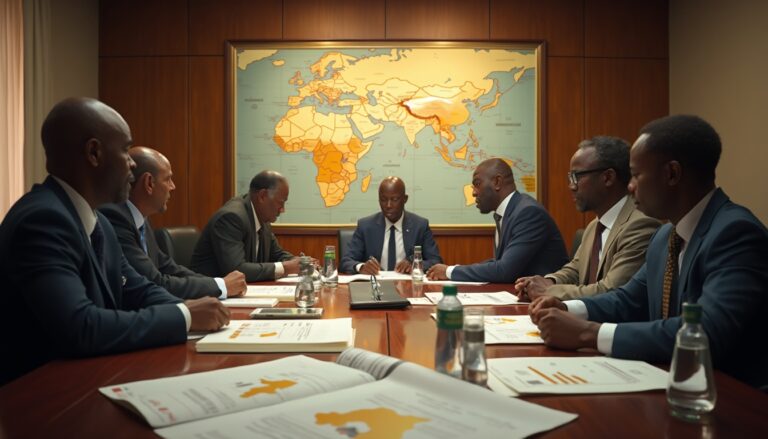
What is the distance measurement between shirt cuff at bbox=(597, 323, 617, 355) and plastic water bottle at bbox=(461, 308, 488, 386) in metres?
0.46

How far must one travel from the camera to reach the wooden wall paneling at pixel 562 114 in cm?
568

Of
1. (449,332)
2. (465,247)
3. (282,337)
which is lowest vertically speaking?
(465,247)

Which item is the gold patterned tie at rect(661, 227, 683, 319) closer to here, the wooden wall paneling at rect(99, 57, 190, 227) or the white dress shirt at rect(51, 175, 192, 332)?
the white dress shirt at rect(51, 175, 192, 332)

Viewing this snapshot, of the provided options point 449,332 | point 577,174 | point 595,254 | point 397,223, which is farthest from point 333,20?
point 449,332

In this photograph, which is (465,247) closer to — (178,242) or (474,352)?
(178,242)

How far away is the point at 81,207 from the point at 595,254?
220 cm

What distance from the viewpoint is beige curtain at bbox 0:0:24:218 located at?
14.5ft

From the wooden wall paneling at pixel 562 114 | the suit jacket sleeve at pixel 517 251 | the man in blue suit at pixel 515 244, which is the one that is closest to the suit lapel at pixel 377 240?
the man in blue suit at pixel 515 244

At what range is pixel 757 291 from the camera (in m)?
1.52

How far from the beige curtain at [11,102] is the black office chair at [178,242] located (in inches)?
49.0

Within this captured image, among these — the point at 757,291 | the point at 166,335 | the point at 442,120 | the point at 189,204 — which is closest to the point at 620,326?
the point at 757,291

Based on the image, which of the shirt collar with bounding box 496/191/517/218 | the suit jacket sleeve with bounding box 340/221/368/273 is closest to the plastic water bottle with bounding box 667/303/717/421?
the shirt collar with bounding box 496/191/517/218

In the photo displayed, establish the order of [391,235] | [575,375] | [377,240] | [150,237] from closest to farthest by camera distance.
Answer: [575,375], [150,237], [377,240], [391,235]

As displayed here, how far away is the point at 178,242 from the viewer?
14.1ft
